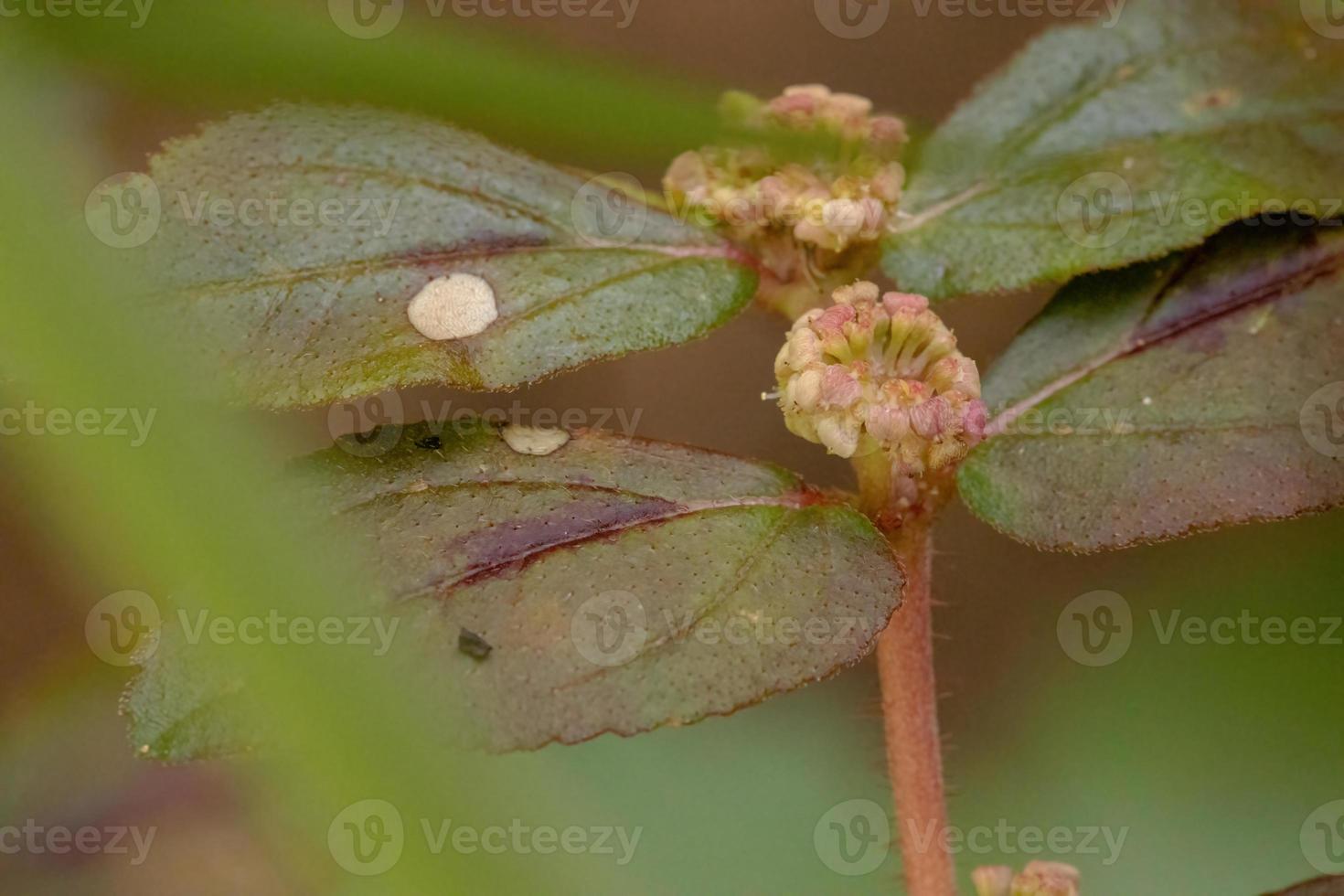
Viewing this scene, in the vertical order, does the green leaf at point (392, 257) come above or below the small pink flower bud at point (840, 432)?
above

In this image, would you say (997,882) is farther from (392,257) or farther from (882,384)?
(392,257)

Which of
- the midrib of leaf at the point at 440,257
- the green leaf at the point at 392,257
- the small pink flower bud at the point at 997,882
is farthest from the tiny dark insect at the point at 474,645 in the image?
the small pink flower bud at the point at 997,882

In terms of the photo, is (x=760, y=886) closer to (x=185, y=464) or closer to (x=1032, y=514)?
(x=1032, y=514)

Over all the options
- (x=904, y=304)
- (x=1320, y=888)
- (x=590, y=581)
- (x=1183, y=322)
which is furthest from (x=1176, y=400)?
(x=590, y=581)

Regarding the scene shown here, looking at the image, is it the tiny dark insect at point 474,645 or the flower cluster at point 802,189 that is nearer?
the tiny dark insect at point 474,645

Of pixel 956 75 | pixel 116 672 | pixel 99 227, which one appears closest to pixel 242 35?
pixel 99 227

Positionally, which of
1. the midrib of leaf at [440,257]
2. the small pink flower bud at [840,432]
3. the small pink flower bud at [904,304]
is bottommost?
the small pink flower bud at [840,432]

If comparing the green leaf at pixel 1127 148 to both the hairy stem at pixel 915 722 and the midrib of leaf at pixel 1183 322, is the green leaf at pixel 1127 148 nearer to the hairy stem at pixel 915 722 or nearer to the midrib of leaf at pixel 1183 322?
the midrib of leaf at pixel 1183 322

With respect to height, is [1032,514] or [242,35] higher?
[242,35]
